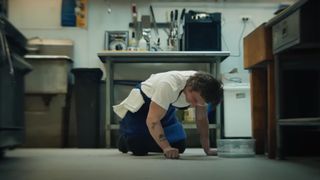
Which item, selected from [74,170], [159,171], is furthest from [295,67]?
[74,170]

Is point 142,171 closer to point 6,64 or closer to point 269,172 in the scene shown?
point 269,172

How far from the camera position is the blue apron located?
9.83 feet

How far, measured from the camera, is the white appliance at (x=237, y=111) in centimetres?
451

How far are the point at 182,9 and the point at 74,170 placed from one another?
3342mm

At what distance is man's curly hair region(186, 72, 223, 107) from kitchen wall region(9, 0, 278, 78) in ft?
8.34

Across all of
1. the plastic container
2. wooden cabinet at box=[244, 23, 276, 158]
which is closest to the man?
the plastic container

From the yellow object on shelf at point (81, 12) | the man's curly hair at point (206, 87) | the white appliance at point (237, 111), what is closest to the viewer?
the man's curly hair at point (206, 87)

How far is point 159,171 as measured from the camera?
186 centimetres

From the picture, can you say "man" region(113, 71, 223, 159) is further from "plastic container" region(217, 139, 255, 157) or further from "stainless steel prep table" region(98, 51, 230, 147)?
"stainless steel prep table" region(98, 51, 230, 147)

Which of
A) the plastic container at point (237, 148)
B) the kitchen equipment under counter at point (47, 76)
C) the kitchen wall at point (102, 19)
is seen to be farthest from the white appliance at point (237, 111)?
the plastic container at point (237, 148)

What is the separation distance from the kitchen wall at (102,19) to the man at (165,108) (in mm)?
1968

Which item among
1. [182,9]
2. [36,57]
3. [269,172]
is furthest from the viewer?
[182,9]

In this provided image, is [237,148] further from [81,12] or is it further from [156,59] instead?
[81,12]

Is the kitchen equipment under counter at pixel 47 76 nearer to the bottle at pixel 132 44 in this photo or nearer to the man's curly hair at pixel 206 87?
the bottle at pixel 132 44
